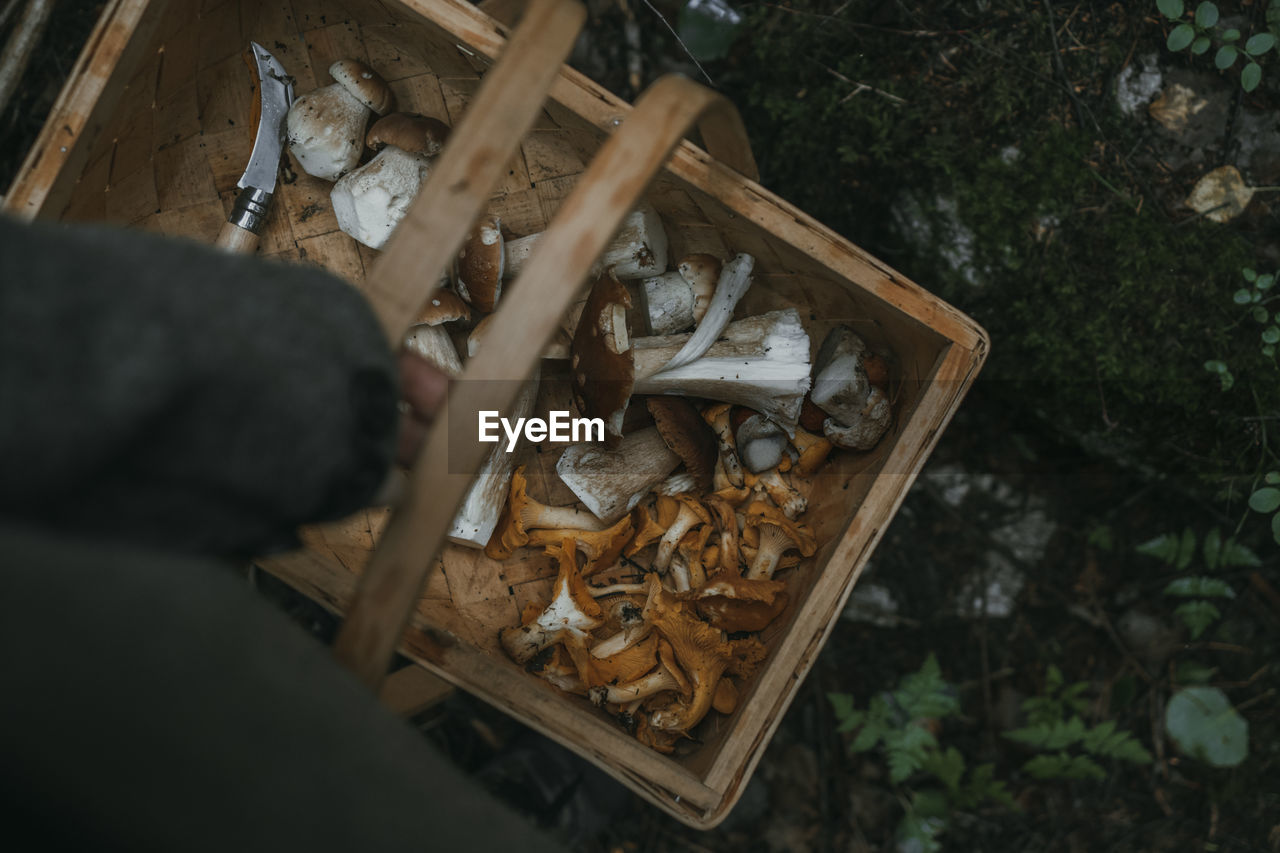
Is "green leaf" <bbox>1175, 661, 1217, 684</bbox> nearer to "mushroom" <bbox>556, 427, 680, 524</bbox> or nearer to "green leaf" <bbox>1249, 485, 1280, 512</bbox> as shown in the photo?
"green leaf" <bbox>1249, 485, 1280, 512</bbox>

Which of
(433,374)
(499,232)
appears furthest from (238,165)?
(433,374)

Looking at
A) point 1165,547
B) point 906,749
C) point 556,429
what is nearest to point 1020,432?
point 1165,547

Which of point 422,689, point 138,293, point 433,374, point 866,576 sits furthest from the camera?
point 866,576

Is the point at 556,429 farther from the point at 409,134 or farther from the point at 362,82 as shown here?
the point at 362,82

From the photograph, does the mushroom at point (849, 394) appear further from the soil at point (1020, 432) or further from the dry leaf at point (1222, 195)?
the dry leaf at point (1222, 195)

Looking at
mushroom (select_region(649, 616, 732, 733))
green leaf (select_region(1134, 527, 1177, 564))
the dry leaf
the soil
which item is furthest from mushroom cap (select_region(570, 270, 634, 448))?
green leaf (select_region(1134, 527, 1177, 564))

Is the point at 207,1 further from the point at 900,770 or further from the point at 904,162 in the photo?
the point at 900,770
